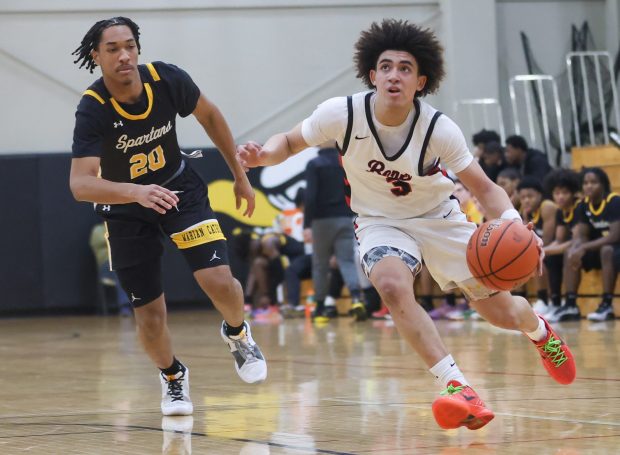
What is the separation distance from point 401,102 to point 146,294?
1.49 metres

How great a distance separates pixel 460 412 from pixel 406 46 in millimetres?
1621

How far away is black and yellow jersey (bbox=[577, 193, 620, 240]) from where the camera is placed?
10.7 meters

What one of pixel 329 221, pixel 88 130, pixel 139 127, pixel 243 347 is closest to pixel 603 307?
pixel 329 221

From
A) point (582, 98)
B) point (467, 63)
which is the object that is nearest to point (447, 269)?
point (582, 98)

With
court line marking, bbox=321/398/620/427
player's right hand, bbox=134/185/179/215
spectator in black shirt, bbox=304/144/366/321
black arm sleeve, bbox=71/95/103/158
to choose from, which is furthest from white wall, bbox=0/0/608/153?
player's right hand, bbox=134/185/179/215

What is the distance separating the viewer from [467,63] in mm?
16828

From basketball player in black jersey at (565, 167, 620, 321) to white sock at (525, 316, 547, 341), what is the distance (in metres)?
5.43

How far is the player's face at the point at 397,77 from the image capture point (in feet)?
16.0

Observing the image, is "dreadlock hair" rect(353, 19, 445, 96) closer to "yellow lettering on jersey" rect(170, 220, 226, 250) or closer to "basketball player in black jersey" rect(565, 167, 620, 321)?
"yellow lettering on jersey" rect(170, 220, 226, 250)

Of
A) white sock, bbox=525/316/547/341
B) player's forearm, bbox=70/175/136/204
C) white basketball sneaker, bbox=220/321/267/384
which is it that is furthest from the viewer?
white basketball sneaker, bbox=220/321/267/384

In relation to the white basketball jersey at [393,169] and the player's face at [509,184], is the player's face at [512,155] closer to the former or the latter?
the player's face at [509,184]

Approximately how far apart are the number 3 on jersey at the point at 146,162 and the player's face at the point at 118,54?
34cm

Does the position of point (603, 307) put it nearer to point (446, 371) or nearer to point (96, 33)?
point (446, 371)

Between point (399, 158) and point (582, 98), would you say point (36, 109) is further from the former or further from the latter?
point (399, 158)
